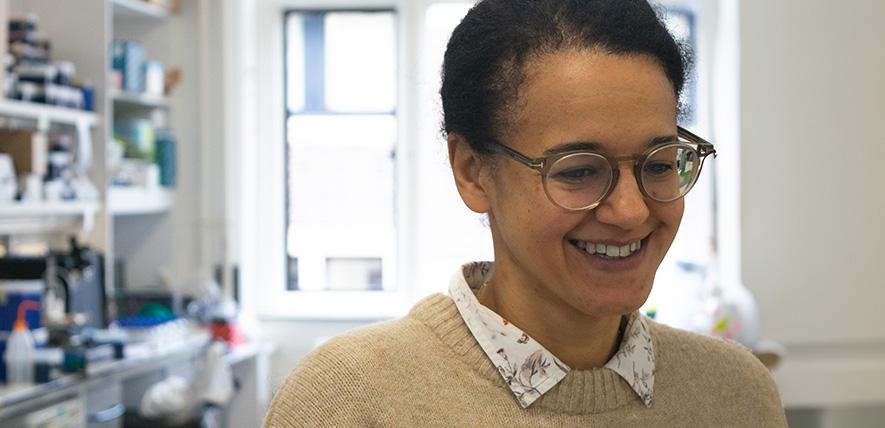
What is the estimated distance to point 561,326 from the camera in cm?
116

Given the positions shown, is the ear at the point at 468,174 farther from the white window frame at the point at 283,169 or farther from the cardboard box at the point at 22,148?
the white window frame at the point at 283,169

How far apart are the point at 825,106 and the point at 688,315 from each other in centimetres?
90

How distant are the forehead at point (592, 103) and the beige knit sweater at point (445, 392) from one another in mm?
248

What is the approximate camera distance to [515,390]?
3.76 ft

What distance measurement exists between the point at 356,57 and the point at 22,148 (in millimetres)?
1710

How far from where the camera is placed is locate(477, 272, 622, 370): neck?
1.15m

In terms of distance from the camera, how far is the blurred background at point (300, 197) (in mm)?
3365

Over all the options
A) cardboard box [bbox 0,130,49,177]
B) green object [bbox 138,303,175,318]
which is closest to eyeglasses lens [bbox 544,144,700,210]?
cardboard box [bbox 0,130,49,177]

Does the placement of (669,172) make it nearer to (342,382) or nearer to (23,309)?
(342,382)

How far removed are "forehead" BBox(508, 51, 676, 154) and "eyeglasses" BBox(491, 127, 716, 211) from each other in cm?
1

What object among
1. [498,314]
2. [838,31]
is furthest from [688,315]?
[498,314]

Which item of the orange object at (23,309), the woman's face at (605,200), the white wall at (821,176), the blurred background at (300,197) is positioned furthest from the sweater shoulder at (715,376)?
the white wall at (821,176)

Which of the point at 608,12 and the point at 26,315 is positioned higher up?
the point at 608,12

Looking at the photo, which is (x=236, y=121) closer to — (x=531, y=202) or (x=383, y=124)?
(x=383, y=124)
